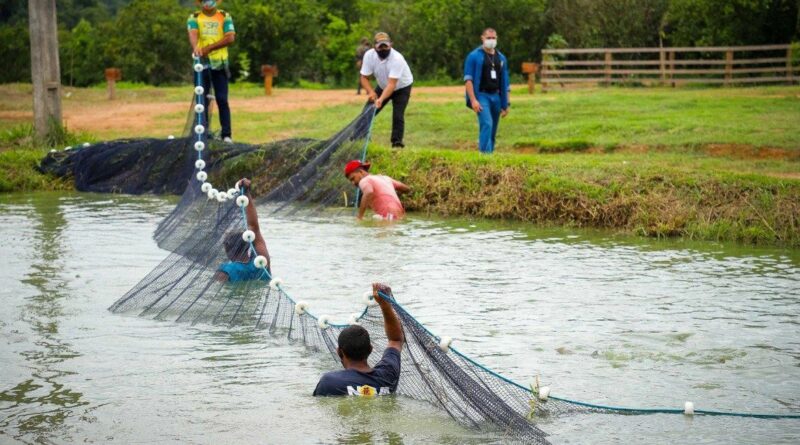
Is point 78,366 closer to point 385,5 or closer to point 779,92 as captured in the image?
point 779,92

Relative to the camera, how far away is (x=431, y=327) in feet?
28.1

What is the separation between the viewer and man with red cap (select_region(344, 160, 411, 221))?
12.7 m

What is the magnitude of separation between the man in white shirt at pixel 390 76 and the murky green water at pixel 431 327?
7.85 feet

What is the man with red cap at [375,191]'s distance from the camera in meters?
12.7

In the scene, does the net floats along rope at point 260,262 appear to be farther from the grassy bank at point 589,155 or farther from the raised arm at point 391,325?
the grassy bank at point 589,155

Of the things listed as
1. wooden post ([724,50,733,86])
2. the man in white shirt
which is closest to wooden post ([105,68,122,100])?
the man in white shirt

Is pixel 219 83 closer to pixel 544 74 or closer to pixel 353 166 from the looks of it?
pixel 353 166

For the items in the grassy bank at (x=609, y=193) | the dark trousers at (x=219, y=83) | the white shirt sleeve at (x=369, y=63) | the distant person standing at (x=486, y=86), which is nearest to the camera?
the grassy bank at (x=609, y=193)

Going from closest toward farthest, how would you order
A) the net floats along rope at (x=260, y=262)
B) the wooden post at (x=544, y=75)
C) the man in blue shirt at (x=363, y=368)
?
the man in blue shirt at (x=363, y=368), the net floats along rope at (x=260, y=262), the wooden post at (x=544, y=75)

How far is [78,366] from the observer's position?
25.3 ft

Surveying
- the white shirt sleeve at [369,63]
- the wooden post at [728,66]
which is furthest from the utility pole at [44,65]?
the wooden post at [728,66]

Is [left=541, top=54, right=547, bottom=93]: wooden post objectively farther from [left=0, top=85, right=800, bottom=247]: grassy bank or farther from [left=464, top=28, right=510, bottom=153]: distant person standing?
[left=464, top=28, right=510, bottom=153]: distant person standing

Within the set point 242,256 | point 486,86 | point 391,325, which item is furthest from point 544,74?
point 391,325

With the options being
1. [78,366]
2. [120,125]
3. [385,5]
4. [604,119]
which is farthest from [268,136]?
[385,5]
